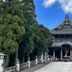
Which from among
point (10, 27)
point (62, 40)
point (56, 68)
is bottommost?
point (56, 68)

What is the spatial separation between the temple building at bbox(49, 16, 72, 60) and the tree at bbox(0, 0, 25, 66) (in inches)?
1914

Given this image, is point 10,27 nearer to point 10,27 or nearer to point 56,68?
point 10,27

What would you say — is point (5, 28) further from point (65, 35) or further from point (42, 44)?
point (65, 35)

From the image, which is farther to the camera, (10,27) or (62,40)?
(62,40)

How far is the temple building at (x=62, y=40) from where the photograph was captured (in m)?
75.4

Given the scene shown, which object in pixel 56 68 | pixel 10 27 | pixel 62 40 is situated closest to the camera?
pixel 10 27

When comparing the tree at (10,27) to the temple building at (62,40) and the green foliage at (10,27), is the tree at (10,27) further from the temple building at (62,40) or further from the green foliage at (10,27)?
the temple building at (62,40)

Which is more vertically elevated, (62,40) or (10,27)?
(62,40)

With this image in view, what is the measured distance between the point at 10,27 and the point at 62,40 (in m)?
55.6

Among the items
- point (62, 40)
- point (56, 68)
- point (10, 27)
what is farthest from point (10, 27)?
point (62, 40)

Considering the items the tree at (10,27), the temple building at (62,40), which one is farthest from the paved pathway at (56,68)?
the temple building at (62,40)

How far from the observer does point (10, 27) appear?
24281mm

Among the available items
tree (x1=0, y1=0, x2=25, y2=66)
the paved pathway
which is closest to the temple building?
the paved pathway

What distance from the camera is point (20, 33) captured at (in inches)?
973
